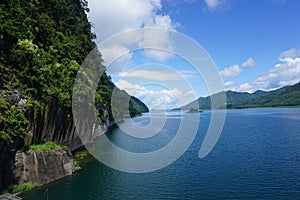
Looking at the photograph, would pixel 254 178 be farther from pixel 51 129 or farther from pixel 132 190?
pixel 51 129

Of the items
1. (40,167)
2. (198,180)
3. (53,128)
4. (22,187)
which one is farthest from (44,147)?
(198,180)

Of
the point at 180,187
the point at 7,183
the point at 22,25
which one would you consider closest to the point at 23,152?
the point at 7,183

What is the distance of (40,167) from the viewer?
2392 cm

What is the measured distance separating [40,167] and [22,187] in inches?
92.7

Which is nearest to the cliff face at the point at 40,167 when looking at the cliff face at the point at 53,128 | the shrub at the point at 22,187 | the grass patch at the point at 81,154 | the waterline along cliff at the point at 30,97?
the waterline along cliff at the point at 30,97

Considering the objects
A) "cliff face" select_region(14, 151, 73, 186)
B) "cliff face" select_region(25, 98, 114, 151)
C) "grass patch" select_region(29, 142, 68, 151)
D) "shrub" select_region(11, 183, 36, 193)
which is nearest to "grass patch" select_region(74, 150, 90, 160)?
"cliff face" select_region(25, 98, 114, 151)

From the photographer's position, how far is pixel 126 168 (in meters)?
31.1

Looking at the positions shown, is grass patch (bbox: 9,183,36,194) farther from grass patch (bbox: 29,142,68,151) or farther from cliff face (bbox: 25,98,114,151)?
cliff face (bbox: 25,98,114,151)

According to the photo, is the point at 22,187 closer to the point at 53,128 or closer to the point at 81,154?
the point at 53,128

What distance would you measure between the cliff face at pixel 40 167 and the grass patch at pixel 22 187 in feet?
1.13

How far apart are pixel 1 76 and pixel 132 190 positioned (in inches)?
612

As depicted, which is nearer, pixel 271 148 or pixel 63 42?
pixel 63 42

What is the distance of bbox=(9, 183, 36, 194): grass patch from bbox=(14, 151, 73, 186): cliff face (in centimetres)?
35

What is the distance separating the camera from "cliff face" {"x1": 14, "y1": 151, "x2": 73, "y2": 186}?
22562 mm
